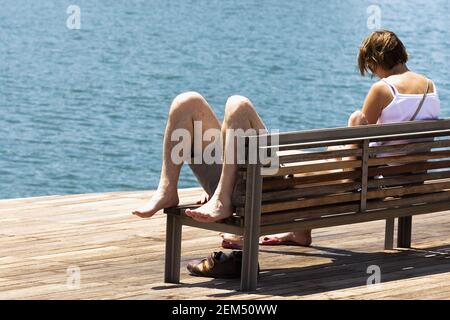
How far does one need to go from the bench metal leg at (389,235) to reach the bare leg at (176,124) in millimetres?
1147

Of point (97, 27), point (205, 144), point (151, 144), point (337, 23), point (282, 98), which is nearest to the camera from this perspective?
→ point (205, 144)

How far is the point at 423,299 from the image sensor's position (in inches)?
183

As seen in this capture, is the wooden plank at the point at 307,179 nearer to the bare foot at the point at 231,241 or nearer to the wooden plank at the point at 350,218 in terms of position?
the wooden plank at the point at 350,218

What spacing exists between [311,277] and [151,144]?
14952 mm

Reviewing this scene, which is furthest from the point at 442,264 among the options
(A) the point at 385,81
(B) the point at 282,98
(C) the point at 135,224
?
(B) the point at 282,98

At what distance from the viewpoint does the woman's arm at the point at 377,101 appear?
5371mm

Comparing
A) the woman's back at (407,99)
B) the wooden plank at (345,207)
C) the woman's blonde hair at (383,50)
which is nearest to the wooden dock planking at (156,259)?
the wooden plank at (345,207)

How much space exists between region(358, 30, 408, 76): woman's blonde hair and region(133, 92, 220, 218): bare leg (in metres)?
0.86

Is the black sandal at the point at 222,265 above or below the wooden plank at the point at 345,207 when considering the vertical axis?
below

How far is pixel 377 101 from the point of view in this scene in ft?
17.6

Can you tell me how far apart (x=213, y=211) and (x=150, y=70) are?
23.2 metres

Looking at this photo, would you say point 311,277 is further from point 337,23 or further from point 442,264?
point 337,23

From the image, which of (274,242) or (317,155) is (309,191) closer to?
(317,155)

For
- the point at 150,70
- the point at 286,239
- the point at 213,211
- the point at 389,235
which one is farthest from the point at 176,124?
the point at 150,70
